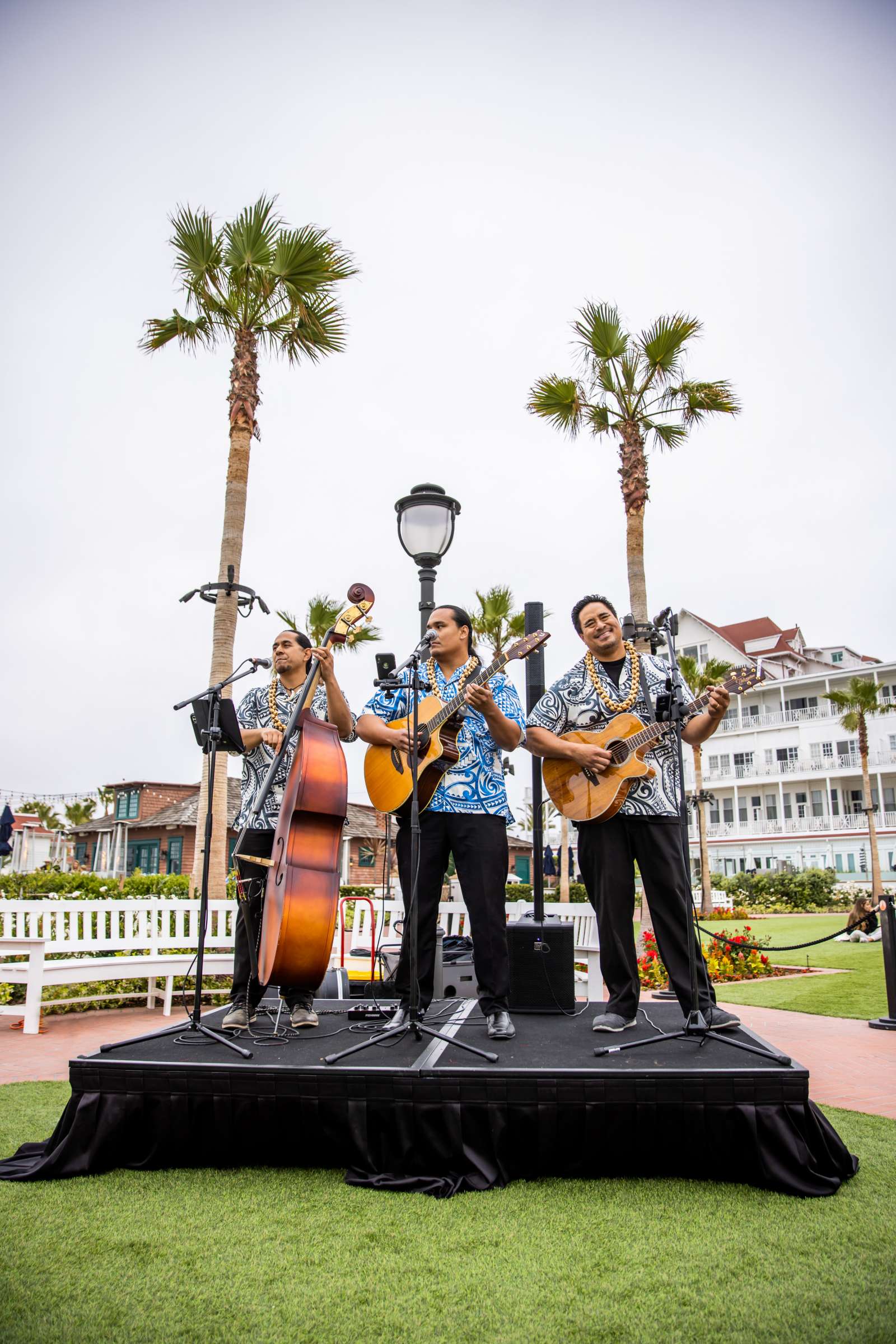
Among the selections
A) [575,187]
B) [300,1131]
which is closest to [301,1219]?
[300,1131]

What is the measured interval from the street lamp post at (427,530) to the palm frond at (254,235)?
674 cm

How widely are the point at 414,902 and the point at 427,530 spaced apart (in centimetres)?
335

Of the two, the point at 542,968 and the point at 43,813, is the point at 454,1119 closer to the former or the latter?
the point at 542,968

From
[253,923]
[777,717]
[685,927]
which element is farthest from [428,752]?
[777,717]

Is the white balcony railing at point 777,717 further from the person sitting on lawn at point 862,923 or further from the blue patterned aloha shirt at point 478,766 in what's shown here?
the blue patterned aloha shirt at point 478,766

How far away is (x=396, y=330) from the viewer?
13.3 metres

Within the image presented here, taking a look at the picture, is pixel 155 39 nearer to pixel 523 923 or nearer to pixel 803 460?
pixel 523 923

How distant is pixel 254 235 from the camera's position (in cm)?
1091

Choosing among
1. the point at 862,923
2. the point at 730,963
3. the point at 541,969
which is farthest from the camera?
the point at 730,963

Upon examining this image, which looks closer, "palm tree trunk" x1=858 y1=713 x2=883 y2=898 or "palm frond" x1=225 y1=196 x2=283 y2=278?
"palm frond" x1=225 y1=196 x2=283 y2=278

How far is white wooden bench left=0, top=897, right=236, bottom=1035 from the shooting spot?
704cm

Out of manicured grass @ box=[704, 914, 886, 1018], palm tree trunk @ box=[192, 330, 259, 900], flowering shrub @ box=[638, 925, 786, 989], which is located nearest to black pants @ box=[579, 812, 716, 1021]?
manicured grass @ box=[704, 914, 886, 1018]

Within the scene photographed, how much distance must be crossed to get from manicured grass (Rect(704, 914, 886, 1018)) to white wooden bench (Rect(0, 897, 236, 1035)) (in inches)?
226

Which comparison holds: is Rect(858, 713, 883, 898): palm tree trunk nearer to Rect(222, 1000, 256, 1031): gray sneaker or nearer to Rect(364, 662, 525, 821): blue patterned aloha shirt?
Rect(364, 662, 525, 821): blue patterned aloha shirt
